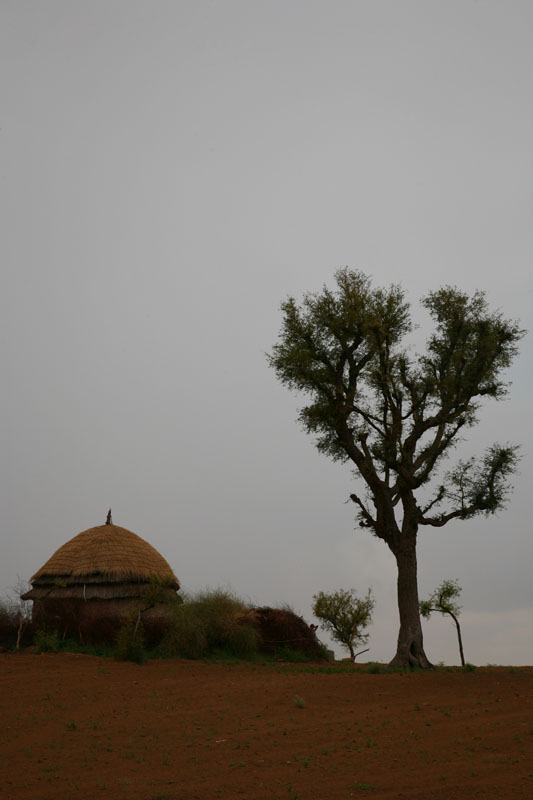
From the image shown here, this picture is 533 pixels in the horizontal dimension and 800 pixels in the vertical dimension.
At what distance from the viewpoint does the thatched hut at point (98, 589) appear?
919 inches

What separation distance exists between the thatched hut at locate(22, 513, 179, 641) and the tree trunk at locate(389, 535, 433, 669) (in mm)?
7504

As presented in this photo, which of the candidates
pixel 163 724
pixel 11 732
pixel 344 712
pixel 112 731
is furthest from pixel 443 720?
pixel 11 732

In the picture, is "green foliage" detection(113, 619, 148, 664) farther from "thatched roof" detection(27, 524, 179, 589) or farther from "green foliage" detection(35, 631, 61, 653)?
"thatched roof" detection(27, 524, 179, 589)

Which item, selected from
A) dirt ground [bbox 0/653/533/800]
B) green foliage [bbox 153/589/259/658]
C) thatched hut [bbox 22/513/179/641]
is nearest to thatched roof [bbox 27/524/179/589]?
thatched hut [bbox 22/513/179/641]

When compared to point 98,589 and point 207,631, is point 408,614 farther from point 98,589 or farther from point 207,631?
point 98,589

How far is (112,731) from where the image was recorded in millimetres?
12477

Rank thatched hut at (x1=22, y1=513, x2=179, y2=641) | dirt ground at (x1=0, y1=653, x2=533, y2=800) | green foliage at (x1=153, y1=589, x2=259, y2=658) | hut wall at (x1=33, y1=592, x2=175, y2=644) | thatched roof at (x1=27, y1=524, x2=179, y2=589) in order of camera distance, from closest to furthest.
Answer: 1. dirt ground at (x1=0, y1=653, x2=533, y2=800)
2. green foliage at (x1=153, y1=589, x2=259, y2=658)
3. hut wall at (x1=33, y1=592, x2=175, y2=644)
4. thatched hut at (x1=22, y1=513, x2=179, y2=641)
5. thatched roof at (x1=27, y1=524, x2=179, y2=589)

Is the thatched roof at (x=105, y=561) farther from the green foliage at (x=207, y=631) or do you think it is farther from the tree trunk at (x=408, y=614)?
the tree trunk at (x=408, y=614)

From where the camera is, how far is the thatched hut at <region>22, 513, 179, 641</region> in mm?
23339

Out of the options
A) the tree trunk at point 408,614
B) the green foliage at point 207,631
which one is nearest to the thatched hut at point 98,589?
the green foliage at point 207,631

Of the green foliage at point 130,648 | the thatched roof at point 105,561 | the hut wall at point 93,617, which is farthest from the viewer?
the thatched roof at point 105,561

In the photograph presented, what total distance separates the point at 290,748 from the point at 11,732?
5198mm

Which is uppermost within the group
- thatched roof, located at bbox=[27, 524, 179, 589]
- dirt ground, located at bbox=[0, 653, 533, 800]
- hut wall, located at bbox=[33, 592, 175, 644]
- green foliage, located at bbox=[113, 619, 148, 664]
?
thatched roof, located at bbox=[27, 524, 179, 589]

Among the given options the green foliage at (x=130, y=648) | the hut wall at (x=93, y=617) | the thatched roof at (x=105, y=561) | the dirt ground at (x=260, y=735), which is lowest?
the dirt ground at (x=260, y=735)
